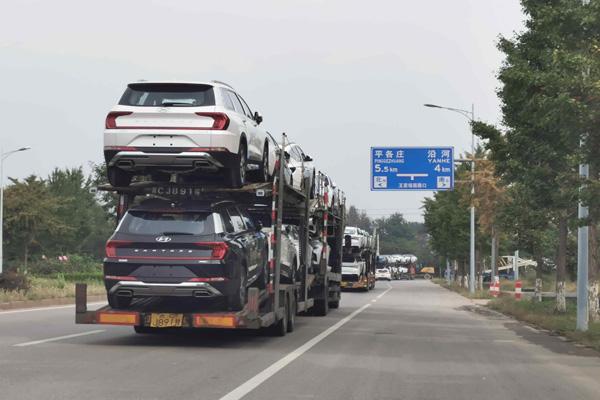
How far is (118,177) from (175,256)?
1775 millimetres

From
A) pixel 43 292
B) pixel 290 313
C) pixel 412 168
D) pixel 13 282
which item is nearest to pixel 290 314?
pixel 290 313

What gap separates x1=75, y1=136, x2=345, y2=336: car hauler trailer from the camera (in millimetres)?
12195

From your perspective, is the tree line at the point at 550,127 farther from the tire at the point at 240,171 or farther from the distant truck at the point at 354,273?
the distant truck at the point at 354,273

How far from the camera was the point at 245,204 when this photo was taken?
14055mm

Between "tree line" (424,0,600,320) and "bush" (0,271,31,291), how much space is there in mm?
14516

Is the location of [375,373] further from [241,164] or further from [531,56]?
[531,56]

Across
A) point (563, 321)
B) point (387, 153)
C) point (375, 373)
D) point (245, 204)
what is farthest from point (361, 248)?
point (375, 373)

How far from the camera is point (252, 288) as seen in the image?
12.7 m

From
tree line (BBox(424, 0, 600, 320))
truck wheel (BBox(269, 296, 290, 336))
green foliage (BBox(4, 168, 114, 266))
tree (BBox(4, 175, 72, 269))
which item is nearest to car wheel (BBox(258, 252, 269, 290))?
truck wheel (BBox(269, 296, 290, 336))

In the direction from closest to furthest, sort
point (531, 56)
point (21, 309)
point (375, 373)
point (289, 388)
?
point (289, 388)
point (375, 373)
point (531, 56)
point (21, 309)

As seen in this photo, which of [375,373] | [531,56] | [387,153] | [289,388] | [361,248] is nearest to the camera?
[289,388]

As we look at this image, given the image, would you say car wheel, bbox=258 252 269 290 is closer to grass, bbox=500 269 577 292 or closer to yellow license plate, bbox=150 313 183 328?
yellow license plate, bbox=150 313 183 328

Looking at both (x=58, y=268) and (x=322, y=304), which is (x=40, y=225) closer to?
(x=58, y=268)

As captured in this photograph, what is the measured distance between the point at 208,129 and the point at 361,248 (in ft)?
97.1
